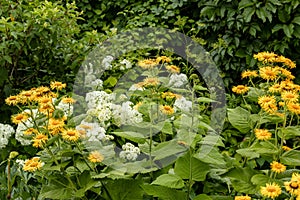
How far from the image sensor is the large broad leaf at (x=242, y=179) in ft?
5.45

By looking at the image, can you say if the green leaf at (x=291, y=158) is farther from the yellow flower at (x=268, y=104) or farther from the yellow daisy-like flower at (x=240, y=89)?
the yellow daisy-like flower at (x=240, y=89)

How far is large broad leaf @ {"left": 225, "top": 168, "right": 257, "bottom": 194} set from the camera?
5.45 ft

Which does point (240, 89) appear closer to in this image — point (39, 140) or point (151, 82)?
point (151, 82)

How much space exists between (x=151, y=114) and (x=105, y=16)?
11.3ft

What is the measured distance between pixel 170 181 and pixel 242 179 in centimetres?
26

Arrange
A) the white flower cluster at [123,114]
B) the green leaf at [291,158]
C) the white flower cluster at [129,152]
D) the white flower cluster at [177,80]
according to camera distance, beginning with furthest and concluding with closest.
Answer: the white flower cluster at [177,80]
the white flower cluster at [123,114]
the white flower cluster at [129,152]
the green leaf at [291,158]

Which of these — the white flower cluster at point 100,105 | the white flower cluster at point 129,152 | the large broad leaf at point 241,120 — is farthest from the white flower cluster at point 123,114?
the large broad leaf at point 241,120

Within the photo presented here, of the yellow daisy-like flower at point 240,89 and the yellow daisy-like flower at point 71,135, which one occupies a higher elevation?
the yellow daisy-like flower at point 240,89

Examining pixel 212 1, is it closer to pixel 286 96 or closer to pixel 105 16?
pixel 105 16

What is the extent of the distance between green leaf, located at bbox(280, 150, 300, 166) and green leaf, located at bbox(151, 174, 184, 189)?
351 mm

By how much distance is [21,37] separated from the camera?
2926 mm

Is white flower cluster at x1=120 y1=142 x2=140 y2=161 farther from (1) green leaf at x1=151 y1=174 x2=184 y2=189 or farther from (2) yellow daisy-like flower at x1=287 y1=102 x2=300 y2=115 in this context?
(2) yellow daisy-like flower at x1=287 y1=102 x2=300 y2=115

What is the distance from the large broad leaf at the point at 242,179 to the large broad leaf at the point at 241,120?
0.58 ft

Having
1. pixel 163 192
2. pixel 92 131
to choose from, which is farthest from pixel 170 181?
pixel 92 131
